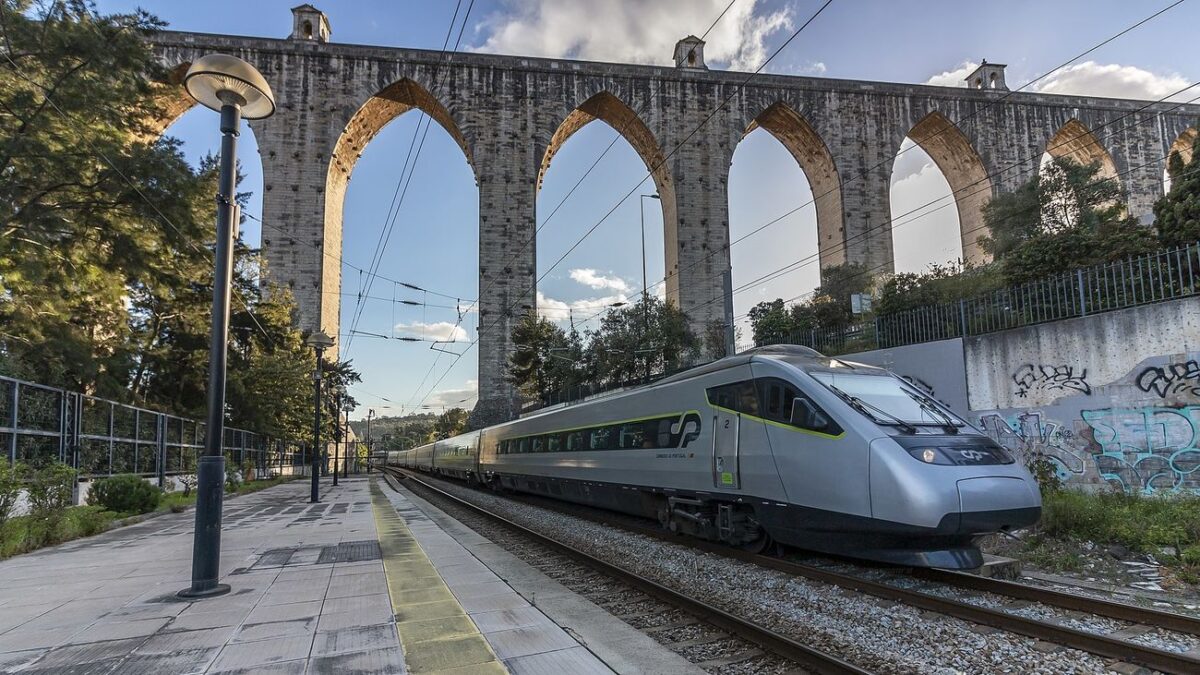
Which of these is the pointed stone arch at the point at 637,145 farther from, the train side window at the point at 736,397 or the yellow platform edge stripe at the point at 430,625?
the yellow platform edge stripe at the point at 430,625

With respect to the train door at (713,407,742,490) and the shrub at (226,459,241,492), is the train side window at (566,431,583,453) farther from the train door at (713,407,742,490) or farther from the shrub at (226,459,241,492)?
the shrub at (226,459,241,492)

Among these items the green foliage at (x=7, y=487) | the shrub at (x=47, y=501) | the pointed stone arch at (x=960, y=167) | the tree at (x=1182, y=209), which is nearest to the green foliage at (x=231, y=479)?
the shrub at (x=47, y=501)

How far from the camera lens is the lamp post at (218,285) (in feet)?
20.4

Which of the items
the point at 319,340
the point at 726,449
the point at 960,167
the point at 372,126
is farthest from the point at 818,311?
the point at 372,126

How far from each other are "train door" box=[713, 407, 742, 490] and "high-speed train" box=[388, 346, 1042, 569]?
0.02m

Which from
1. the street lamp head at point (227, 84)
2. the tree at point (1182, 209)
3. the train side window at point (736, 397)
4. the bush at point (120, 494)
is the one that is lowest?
the bush at point (120, 494)

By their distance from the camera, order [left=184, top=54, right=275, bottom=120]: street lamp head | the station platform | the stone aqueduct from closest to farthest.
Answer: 1. the station platform
2. [left=184, top=54, right=275, bottom=120]: street lamp head
3. the stone aqueduct

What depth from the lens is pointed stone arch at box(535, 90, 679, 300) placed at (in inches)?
1743

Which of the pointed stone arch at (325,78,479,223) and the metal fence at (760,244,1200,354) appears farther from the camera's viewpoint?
the pointed stone arch at (325,78,479,223)

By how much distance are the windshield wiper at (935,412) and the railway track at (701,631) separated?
3.23m

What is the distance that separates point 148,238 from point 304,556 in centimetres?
1268

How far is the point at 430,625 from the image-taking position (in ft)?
16.6

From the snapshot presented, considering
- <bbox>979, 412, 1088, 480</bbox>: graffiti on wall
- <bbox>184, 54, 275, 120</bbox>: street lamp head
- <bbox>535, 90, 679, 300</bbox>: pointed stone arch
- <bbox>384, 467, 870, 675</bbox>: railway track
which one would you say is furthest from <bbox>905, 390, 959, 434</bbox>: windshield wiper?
<bbox>535, 90, 679, 300</bbox>: pointed stone arch

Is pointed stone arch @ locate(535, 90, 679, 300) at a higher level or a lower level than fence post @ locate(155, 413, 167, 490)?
higher
